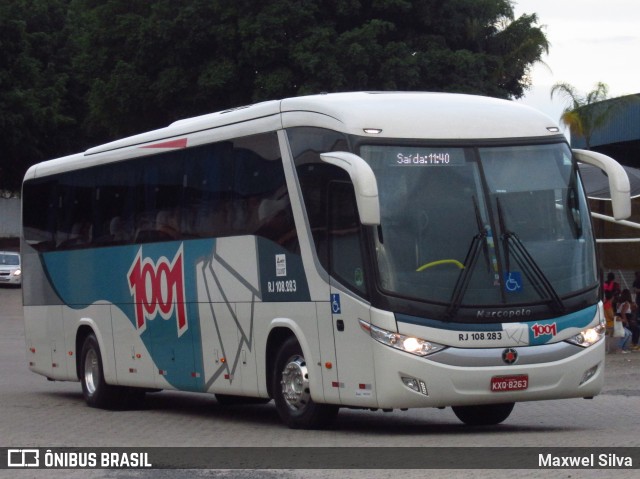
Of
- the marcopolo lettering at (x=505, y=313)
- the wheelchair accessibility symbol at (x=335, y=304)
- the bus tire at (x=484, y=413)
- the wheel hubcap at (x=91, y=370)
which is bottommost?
the bus tire at (x=484, y=413)

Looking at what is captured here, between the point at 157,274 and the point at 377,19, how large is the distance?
95.7 feet

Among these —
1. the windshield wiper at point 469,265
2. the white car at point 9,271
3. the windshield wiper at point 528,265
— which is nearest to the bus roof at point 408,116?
the windshield wiper at point 469,265

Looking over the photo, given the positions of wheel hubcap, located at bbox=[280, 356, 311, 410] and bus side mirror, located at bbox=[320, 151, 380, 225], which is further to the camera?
wheel hubcap, located at bbox=[280, 356, 311, 410]

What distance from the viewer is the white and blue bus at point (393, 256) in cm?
1272

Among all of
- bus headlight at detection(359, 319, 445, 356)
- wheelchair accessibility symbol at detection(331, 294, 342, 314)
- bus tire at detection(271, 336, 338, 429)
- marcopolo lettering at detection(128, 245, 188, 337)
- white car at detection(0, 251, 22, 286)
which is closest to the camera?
bus headlight at detection(359, 319, 445, 356)

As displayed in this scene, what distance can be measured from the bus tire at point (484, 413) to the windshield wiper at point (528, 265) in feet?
6.28

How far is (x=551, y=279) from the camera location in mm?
13164

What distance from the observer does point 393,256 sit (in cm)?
1280

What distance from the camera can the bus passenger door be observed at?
42.3 feet

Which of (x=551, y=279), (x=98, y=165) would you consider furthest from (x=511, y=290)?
(x=98, y=165)

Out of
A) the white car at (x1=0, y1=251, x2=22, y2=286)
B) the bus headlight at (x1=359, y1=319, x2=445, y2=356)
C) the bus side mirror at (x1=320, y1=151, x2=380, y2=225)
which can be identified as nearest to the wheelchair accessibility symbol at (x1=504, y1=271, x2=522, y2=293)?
the bus headlight at (x1=359, y1=319, x2=445, y2=356)

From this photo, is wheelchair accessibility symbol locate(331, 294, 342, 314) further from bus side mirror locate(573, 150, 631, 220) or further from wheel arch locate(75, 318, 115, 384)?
wheel arch locate(75, 318, 115, 384)

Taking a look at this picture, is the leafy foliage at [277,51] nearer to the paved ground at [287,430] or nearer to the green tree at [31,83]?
the green tree at [31,83]

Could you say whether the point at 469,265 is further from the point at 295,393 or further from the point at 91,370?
the point at 91,370
